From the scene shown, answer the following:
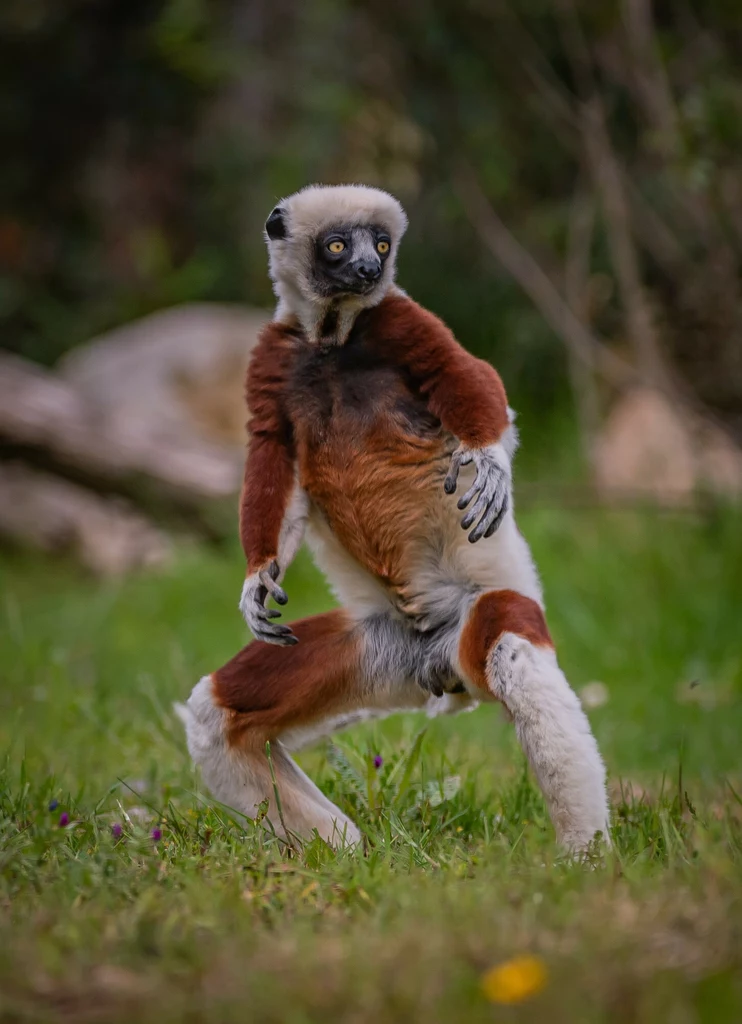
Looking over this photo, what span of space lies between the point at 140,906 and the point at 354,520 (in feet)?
3.98

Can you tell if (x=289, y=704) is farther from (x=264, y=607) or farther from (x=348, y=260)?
(x=348, y=260)

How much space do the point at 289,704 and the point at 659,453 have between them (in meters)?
6.77

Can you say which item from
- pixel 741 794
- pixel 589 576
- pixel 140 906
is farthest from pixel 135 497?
pixel 140 906

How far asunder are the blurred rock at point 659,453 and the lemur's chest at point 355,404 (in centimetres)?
443

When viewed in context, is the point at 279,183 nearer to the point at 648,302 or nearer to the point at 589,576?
the point at 648,302

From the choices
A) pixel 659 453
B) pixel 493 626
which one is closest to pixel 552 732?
pixel 493 626

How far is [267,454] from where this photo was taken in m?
3.14

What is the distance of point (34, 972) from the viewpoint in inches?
74.9

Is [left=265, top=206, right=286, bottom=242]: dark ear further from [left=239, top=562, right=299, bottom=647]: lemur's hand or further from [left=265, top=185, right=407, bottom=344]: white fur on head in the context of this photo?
[left=239, top=562, right=299, bottom=647]: lemur's hand

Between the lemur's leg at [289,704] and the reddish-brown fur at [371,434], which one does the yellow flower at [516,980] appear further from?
the reddish-brown fur at [371,434]

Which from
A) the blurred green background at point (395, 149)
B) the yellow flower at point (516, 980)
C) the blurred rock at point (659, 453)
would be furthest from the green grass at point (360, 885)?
the blurred green background at point (395, 149)

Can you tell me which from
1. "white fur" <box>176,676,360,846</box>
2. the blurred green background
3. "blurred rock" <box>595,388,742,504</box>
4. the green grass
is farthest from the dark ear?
"blurred rock" <box>595,388,742,504</box>

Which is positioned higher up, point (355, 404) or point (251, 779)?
point (355, 404)

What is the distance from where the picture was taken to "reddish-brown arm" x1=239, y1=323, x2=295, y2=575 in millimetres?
3086
